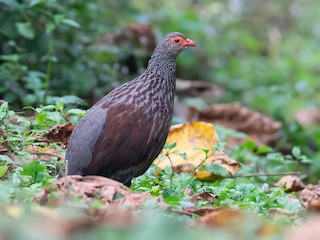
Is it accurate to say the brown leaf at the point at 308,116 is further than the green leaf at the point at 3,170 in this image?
Yes

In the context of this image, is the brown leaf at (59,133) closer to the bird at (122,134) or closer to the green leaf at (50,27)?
the bird at (122,134)

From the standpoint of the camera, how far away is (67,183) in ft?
11.9

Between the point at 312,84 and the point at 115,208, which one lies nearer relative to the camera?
the point at 115,208

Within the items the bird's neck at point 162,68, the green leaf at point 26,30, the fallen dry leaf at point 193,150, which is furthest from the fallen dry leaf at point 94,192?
the green leaf at point 26,30

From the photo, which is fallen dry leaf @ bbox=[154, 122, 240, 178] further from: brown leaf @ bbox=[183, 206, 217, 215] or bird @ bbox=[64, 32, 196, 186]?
brown leaf @ bbox=[183, 206, 217, 215]

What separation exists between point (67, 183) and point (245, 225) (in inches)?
52.0

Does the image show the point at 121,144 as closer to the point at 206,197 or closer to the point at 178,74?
the point at 206,197

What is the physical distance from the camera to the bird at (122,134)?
4543 mm

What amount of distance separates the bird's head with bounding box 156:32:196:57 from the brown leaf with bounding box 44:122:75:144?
870 millimetres

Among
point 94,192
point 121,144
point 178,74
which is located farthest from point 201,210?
point 178,74

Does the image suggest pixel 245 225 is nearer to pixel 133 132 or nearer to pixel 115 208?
pixel 115 208

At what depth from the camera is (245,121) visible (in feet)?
28.6

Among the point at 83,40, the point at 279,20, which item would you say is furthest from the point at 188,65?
the point at 279,20

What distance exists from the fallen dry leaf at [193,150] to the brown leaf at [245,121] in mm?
2392
